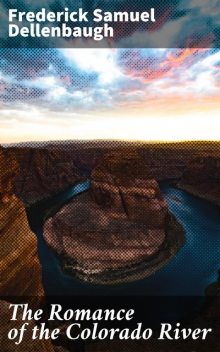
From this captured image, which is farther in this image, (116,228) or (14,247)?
(116,228)

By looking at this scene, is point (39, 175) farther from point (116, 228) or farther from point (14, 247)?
point (14, 247)

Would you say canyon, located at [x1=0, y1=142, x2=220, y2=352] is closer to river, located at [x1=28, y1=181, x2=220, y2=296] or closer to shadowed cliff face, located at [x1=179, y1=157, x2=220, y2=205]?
river, located at [x1=28, y1=181, x2=220, y2=296]

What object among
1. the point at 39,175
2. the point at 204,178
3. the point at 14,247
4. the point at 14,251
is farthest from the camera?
the point at 204,178

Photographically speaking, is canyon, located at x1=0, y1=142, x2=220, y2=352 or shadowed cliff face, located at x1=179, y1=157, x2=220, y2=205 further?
shadowed cliff face, located at x1=179, y1=157, x2=220, y2=205

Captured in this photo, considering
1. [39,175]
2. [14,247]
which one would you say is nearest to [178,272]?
[14,247]

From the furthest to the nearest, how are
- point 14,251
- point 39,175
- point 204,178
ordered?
point 204,178, point 39,175, point 14,251

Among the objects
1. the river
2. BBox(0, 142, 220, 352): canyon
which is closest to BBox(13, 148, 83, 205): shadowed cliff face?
the river
